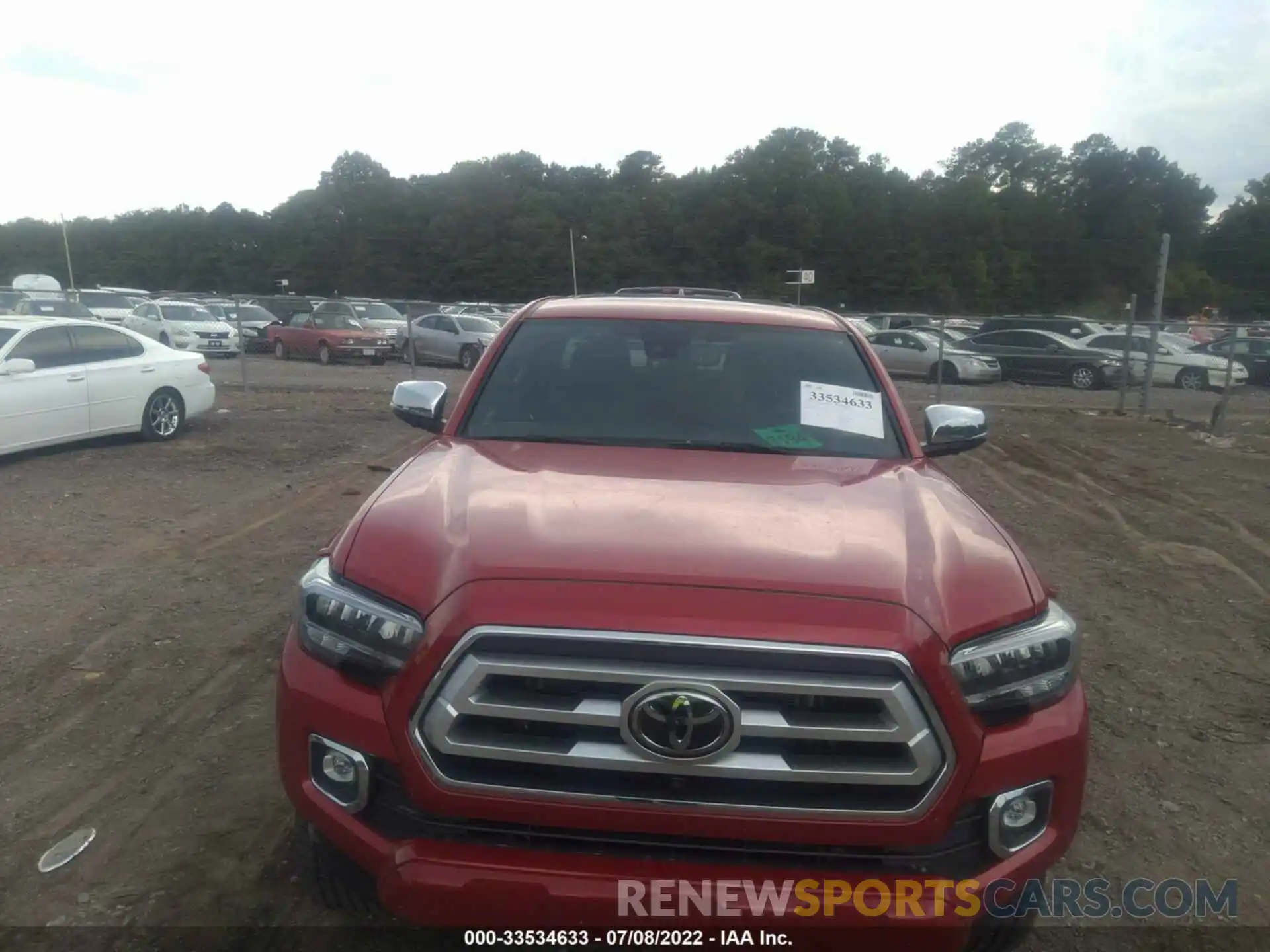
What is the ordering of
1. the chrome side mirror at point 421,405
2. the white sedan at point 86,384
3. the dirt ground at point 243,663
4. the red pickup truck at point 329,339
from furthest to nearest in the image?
the red pickup truck at point 329,339, the white sedan at point 86,384, the chrome side mirror at point 421,405, the dirt ground at point 243,663

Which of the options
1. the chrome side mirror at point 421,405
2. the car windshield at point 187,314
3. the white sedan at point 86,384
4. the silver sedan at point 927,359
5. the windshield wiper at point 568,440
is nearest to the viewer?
the windshield wiper at point 568,440

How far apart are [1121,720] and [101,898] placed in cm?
409

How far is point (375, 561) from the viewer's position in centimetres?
268

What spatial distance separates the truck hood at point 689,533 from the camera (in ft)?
8.20

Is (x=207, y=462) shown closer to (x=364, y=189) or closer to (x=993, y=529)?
(x=993, y=529)

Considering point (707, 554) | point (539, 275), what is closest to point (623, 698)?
point (707, 554)

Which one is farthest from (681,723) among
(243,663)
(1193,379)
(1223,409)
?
(1193,379)

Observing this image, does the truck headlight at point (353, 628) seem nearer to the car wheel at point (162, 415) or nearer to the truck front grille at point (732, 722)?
the truck front grille at point (732, 722)

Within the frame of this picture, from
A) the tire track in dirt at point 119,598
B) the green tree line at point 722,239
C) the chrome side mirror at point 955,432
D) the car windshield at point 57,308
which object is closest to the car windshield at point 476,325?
the car windshield at point 57,308

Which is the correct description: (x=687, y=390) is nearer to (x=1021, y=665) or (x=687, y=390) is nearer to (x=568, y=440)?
(x=568, y=440)

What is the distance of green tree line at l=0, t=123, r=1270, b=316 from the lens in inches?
2320

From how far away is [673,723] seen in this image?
228 cm

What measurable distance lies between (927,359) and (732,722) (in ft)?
77.3

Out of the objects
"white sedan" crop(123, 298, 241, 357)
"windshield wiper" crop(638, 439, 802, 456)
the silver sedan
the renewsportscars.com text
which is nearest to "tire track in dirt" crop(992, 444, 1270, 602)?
"windshield wiper" crop(638, 439, 802, 456)
